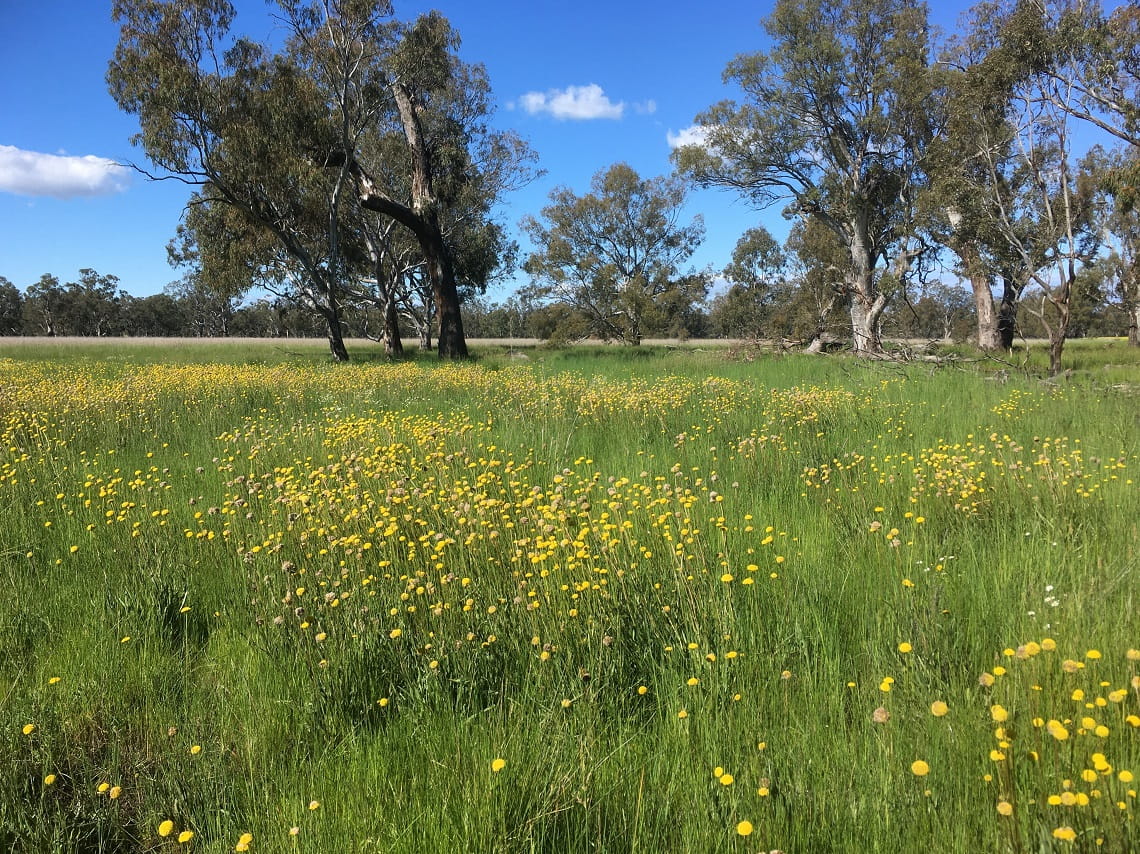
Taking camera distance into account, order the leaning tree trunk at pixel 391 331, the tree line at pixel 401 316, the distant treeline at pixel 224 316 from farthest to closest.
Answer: the distant treeline at pixel 224 316, the tree line at pixel 401 316, the leaning tree trunk at pixel 391 331

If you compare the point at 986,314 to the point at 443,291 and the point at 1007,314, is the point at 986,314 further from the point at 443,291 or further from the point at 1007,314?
the point at 443,291

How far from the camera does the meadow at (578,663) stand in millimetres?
1606

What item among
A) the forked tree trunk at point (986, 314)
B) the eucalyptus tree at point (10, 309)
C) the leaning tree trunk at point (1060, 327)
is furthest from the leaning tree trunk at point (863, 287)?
the eucalyptus tree at point (10, 309)

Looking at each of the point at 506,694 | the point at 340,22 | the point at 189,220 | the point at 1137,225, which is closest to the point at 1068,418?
the point at 506,694

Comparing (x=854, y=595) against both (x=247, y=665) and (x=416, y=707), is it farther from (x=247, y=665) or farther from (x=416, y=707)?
(x=247, y=665)

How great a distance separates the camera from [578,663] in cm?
238

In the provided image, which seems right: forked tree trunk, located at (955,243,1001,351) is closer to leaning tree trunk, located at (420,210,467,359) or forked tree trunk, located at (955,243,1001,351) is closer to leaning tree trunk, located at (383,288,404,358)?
leaning tree trunk, located at (420,210,467,359)

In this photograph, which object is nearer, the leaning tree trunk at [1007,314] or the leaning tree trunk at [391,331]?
the leaning tree trunk at [1007,314]

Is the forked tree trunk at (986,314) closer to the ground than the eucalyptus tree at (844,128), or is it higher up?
closer to the ground

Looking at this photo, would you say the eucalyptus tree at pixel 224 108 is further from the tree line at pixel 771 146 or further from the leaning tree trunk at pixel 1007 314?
the leaning tree trunk at pixel 1007 314

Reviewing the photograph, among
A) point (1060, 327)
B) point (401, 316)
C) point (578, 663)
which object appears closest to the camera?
point (578, 663)

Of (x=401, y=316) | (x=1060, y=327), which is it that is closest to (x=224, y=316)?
(x=401, y=316)

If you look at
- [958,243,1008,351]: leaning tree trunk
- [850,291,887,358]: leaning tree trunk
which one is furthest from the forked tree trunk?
[850,291,887,358]: leaning tree trunk

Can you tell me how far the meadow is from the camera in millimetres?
1606
